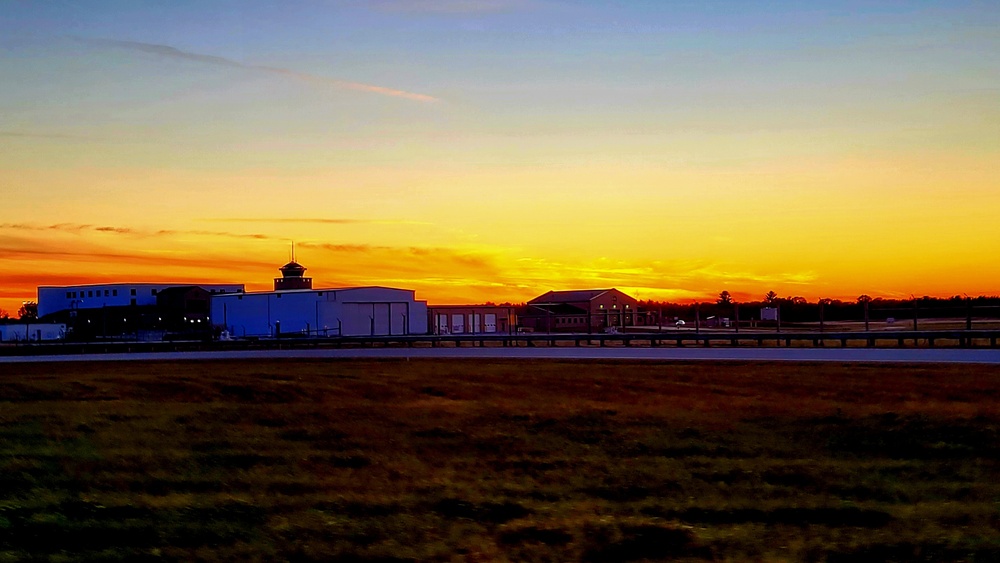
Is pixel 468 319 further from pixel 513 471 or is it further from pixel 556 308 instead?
pixel 513 471

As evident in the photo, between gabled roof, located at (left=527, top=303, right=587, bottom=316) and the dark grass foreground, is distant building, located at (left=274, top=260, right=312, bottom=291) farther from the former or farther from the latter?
the dark grass foreground

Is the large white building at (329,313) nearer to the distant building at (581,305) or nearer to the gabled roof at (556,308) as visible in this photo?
the distant building at (581,305)

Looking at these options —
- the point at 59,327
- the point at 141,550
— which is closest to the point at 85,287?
the point at 59,327

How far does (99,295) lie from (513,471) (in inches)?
3959

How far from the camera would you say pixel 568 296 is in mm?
100438

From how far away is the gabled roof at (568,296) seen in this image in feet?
321

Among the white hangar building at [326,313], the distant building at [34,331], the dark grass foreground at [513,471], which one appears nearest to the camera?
the dark grass foreground at [513,471]

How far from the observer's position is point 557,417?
18.2m

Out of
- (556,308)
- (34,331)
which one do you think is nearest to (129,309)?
(34,331)

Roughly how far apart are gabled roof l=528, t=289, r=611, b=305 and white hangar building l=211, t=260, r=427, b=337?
21.2 m

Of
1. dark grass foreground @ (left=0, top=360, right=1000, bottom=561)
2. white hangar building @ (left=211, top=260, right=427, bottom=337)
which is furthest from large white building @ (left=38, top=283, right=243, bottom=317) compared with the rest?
dark grass foreground @ (left=0, top=360, right=1000, bottom=561)

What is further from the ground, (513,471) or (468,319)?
(468,319)

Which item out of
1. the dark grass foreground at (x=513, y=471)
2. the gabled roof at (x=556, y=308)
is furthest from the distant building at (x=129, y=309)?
the dark grass foreground at (x=513, y=471)

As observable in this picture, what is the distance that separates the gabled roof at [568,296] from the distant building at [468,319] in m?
11.8
